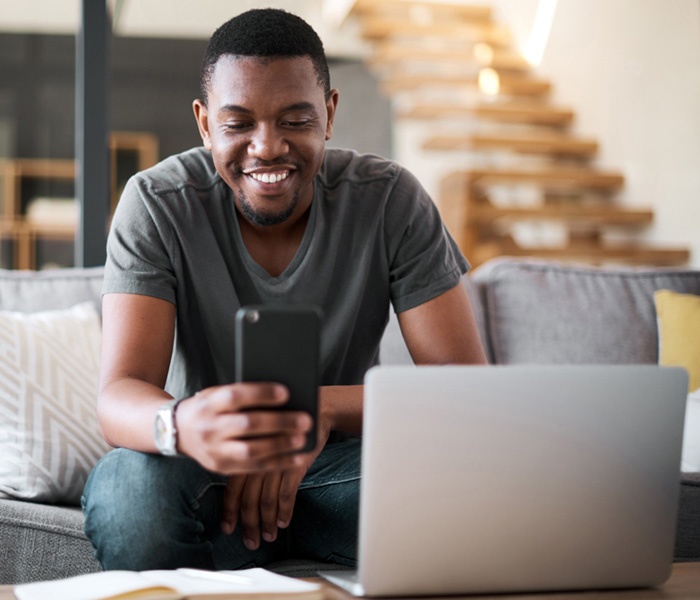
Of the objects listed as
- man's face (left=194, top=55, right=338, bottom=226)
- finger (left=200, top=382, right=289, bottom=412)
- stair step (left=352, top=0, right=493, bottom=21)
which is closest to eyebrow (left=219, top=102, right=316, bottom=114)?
man's face (left=194, top=55, right=338, bottom=226)

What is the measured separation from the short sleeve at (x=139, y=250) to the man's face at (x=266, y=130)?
0.13 meters

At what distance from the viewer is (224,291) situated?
1.45 m

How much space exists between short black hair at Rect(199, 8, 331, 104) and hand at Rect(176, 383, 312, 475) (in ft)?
2.08

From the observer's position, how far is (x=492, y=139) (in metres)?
4.05

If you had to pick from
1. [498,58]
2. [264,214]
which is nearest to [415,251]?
[264,214]

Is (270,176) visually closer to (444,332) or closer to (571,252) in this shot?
(444,332)

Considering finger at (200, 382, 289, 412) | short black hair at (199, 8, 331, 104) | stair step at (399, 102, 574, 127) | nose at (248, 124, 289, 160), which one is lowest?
finger at (200, 382, 289, 412)

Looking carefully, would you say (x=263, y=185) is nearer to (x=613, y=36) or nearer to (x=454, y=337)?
(x=454, y=337)

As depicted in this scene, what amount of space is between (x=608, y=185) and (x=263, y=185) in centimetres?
283

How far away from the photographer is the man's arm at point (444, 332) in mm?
1479

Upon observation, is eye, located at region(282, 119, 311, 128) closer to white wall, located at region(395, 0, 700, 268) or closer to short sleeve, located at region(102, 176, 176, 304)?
short sleeve, located at region(102, 176, 176, 304)

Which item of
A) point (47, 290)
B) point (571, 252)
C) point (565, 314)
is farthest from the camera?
point (571, 252)

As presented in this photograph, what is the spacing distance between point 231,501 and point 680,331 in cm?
124

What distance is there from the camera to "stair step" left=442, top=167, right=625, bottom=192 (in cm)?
389
